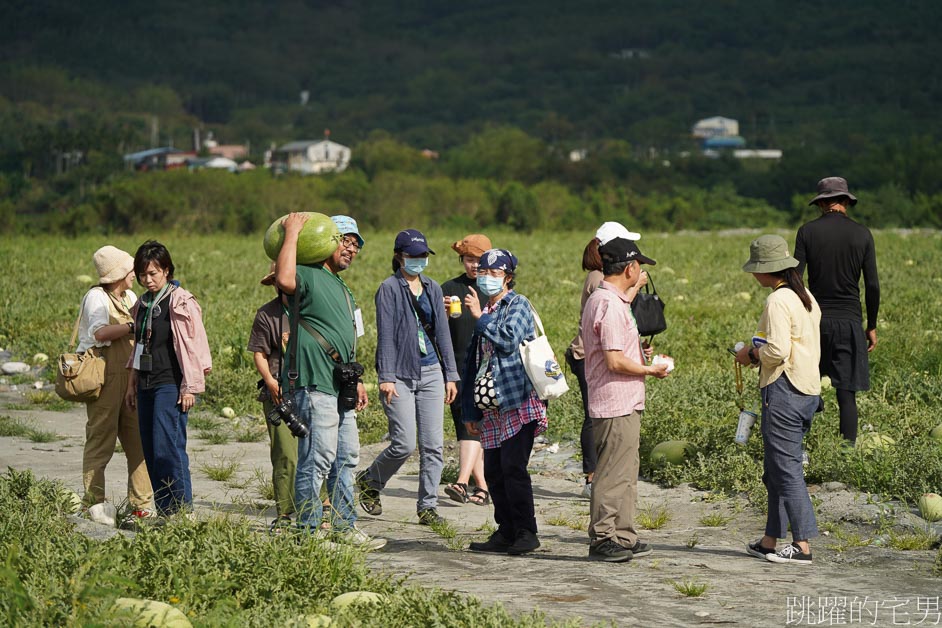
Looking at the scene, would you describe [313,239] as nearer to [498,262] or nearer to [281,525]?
[498,262]

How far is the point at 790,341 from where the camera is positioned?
6.55 m

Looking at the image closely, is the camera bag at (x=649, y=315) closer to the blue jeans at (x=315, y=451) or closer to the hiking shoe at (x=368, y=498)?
the hiking shoe at (x=368, y=498)

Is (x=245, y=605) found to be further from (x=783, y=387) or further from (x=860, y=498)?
(x=860, y=498)

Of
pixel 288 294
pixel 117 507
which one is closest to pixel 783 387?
pixel 288 294

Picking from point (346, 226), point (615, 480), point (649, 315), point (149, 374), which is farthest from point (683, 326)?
point (149, 374)

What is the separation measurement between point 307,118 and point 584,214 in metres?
148

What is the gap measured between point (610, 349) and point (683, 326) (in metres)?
8.94

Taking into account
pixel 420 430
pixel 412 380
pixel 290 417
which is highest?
pixel 412 380

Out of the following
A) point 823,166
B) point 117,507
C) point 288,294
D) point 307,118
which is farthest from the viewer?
point 307,118

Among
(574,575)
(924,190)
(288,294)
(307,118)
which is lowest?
(574,575)

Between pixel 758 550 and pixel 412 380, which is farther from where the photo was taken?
pixel 412 380

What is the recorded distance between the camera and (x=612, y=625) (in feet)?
16.8

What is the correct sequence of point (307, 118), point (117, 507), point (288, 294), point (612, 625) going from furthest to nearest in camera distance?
1. point (307, 118)
2. point (117, 507)
3. point (288, 294)
4. point (612, 625)

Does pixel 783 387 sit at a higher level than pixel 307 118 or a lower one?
lower
